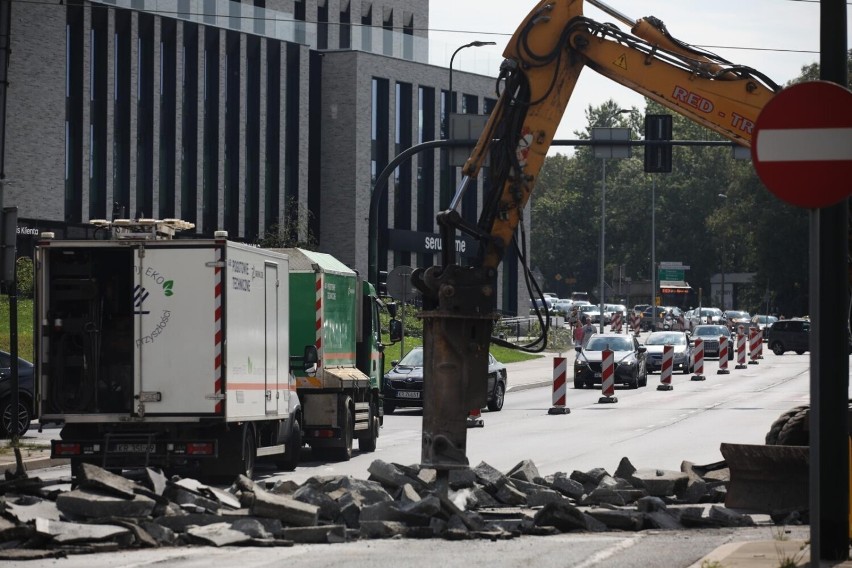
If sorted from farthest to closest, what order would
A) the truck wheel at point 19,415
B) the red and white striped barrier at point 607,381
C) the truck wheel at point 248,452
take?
1. the red and white striped barrier at point 607,381
2. the truck wheel at point 19,415
3. the truck wheel at point 248,452

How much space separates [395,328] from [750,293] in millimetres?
100475

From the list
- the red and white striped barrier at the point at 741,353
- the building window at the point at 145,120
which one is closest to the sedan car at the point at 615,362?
the red and white striped barrier at the point at 741,353

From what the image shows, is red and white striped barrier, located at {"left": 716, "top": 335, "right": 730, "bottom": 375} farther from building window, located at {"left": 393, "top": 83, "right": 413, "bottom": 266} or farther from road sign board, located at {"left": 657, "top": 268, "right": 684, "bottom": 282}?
road sign board, located at {"left": 657, "top": 268, "right": 684, "bottom": 282}

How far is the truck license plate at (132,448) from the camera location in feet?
→ 54.3

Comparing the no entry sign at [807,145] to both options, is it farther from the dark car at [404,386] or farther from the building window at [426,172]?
the building window at [426,172]

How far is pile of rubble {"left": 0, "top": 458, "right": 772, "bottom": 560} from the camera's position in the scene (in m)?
11.8

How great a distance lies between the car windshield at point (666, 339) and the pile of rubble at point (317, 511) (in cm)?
4034

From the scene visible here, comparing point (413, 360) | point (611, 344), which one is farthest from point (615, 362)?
point (413, 360)

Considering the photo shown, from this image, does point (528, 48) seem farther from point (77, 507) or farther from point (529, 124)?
point (77, 507)

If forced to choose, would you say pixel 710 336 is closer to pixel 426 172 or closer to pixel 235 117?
pixel 426 172

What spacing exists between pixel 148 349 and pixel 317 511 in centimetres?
454

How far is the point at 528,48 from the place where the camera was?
15.9 m

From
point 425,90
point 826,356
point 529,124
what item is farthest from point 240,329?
point 425,90

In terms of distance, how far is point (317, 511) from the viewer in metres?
12.7
